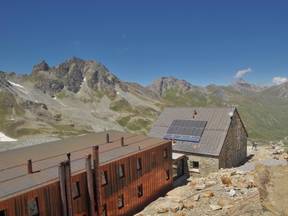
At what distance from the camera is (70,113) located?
523ft

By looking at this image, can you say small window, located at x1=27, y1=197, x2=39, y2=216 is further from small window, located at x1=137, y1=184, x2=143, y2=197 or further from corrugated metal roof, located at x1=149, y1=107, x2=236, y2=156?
corrugated metal roof, located at x1=149, y1=107, x2=236, y2=156

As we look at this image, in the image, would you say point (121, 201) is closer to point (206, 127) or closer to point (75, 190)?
point (75, 190)

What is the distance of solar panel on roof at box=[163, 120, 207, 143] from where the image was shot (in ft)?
133

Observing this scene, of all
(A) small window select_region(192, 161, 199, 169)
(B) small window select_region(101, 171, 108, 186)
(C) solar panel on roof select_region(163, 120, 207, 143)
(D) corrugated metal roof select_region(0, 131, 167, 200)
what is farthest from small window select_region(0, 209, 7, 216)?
(C) solar panel on roof select_region(163, 120, 207, 143)

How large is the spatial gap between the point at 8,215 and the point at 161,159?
59.7ft

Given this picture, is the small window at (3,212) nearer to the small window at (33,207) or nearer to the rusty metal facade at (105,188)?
the rusty metal facade at (105,188)

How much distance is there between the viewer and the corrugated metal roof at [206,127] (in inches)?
1507

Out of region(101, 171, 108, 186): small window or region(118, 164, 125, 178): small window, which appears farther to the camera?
region(118, 164, 125, 178): small window

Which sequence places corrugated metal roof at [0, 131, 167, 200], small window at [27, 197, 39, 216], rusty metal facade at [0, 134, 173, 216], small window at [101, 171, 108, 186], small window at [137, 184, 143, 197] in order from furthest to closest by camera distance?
small window at [137, 184, 143, 197] → small window at [101, 171, 108, 186] → corrugated metal roof at [0, 131, 167, 200] → rusty metal facade at [0, 134, 173, 216] → small window at [27, 197, 39, 216]

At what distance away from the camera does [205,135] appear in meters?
40.1

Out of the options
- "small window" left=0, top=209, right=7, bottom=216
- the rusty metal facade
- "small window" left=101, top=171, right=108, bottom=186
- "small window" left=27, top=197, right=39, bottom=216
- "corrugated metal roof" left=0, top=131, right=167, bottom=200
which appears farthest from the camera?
"small window" left=101, top=171, right=108, bottom=186

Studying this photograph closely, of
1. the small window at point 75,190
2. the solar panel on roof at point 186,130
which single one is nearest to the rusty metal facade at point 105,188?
the small window at point 75,190

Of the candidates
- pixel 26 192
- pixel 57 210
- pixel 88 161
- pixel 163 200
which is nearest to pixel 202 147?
pixel 163 200

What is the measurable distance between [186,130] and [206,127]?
286 centimetres
